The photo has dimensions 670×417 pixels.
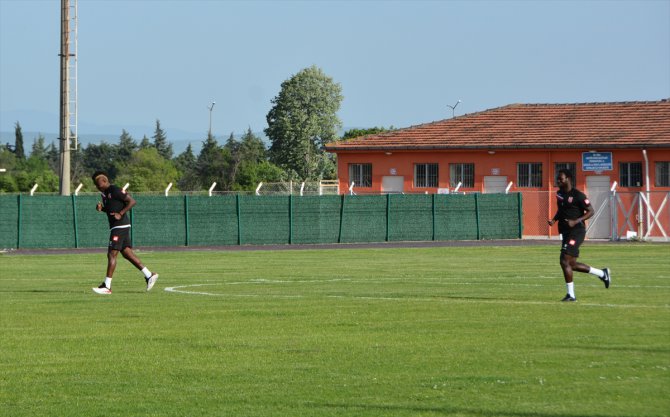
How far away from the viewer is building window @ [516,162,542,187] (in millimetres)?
57406

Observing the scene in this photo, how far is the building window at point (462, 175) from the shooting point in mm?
59062

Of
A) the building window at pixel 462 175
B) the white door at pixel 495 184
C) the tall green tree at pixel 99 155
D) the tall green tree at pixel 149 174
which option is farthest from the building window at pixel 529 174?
the tall green tree at pixel 99 155

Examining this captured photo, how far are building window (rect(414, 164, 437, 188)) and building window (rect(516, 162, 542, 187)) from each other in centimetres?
426

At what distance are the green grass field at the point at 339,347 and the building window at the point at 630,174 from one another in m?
30.2

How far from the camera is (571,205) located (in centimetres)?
1928

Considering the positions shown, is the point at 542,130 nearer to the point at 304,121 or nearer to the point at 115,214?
the point at 115,214

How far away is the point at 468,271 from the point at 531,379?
1760 cm

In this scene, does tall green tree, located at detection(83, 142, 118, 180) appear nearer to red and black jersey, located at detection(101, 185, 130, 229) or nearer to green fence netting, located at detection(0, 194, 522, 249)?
green fence netting, located at detection(0, 194, 522, 249)

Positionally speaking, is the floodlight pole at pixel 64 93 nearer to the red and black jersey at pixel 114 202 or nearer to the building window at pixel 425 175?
the building window at pixel 425 175

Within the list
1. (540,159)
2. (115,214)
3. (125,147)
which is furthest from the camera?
(125,147)

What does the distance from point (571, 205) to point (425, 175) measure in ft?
135

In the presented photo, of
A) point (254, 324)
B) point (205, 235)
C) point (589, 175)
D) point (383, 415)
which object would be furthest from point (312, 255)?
point (383, 415)

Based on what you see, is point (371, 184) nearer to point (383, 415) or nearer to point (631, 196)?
point (631, 196)

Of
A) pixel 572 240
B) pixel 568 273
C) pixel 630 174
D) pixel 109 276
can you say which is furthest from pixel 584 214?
pixel 630 174
